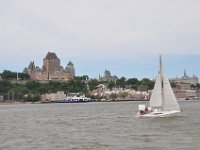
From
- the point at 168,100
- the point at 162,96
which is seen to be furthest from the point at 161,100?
the point at 168,100

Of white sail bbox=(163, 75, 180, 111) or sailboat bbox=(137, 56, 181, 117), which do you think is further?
white sail bbox=(163, 75, 180, 111)

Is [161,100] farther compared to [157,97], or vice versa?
[157,97]

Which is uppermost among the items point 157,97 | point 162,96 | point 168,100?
point 162,96

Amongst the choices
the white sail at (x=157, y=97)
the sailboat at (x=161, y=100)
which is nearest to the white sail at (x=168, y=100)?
the sailboat at (x=161, y=100)

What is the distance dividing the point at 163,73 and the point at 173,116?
6405 mm

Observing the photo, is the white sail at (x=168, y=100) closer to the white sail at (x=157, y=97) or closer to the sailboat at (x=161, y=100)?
the sailboat at (x=161, y=100)

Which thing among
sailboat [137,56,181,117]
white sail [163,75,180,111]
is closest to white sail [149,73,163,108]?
sailboat [137,56,181,117]

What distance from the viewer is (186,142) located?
40594 millimetres

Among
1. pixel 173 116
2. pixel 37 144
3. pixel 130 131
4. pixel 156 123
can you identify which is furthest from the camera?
pixel 173 116

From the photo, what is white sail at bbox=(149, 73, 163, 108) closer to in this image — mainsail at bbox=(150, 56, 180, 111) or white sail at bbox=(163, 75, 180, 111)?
mainsail at bbox=(150, 56, 180, 111)

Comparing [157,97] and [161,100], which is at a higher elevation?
[157,97]

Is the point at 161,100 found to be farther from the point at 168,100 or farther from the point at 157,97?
the point at 168,100

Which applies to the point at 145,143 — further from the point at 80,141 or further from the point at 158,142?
the point at 80,141

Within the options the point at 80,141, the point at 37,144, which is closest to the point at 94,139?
the point at 80,141
